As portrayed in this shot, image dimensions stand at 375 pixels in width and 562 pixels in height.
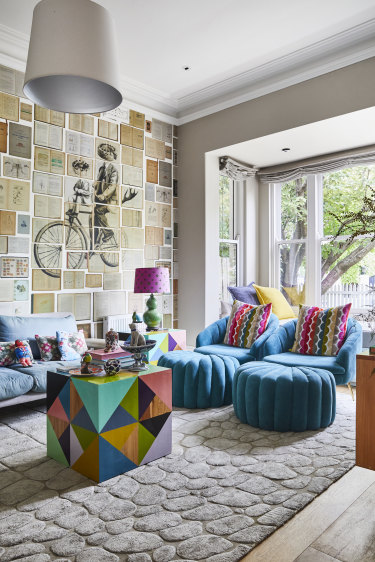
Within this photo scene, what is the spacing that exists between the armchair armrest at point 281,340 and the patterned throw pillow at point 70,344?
5.48 ft

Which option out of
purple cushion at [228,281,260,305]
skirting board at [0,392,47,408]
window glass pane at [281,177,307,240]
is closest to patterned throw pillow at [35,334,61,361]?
skirting board at [0,392,47,408]

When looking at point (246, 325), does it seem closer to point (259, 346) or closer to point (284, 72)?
point (259, 346)

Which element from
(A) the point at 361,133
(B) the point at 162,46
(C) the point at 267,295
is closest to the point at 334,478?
(C) the point at 267,295

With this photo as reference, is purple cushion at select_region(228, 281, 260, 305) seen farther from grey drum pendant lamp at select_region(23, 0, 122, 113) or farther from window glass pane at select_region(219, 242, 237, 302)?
grey drum pendant lamp at select_region(23, 0, 122, 113)

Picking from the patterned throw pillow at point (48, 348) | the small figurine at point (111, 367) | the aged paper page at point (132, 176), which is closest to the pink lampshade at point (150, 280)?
the patterned throw pillow at point (48, 348)

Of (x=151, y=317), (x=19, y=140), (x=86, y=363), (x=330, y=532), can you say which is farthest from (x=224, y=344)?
(x=19, y=140)

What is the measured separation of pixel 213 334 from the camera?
460 centimetres

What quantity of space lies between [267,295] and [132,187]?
2061mm

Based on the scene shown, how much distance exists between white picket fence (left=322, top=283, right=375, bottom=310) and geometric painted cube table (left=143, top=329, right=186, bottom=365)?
1976 millimetres

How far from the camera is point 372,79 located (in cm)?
393

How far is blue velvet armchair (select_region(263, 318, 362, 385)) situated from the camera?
3.50 meters

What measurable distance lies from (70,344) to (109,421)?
5.33 ft

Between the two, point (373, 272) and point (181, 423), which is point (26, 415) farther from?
point (373, 272)

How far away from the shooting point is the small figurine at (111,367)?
250cm
